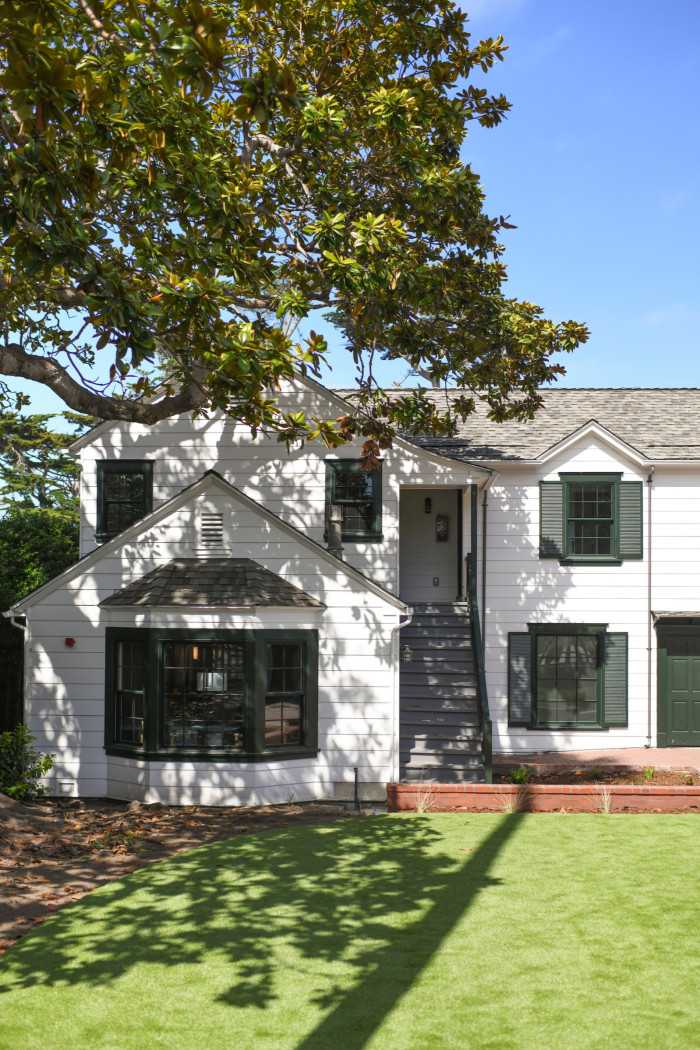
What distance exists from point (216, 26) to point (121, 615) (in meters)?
10.1

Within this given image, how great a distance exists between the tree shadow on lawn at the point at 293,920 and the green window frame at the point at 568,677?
7.10 metres

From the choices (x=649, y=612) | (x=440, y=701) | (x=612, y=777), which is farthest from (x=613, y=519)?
(x=440, y=701)

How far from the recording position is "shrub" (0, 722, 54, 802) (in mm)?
14383

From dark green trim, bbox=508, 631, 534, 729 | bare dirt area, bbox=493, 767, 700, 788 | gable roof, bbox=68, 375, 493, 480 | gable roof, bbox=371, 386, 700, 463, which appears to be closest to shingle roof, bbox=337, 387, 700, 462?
gable roof, bbox=371, 386, 700, 463

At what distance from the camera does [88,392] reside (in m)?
12.8

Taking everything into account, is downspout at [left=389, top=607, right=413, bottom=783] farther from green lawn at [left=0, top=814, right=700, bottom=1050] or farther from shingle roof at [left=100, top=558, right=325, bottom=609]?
green lawn at [left=0, top=814, right=700, bottom=1050]

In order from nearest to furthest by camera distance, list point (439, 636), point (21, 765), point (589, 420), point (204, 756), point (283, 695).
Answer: point (204, 756) → point (21, 765) → point (283, 695) → point (439, 636) → point (589, 420)

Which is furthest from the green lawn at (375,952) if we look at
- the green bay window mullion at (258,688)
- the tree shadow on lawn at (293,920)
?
the green bay window mullion at (258,688)

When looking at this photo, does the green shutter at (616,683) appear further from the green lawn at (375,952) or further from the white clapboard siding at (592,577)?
the green lawn at (375,952)

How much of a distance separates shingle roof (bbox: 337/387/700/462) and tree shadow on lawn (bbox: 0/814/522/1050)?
989cm

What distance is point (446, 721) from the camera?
52.7ft

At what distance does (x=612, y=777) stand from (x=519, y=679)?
330 cm

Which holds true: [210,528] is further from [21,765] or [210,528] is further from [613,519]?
[613,519]

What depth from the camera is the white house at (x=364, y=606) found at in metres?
14.5
